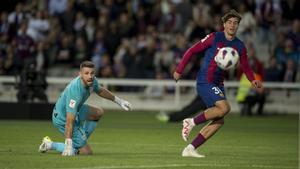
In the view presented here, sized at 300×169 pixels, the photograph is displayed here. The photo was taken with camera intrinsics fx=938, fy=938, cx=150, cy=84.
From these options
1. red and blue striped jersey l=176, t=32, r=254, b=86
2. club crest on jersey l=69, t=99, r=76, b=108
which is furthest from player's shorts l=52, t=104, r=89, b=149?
red and blue striped jersey l=176, t=32, r=254, b=86

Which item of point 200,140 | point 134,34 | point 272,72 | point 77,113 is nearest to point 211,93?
point 200,140

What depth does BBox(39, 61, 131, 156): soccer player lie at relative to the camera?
1416 centimetres

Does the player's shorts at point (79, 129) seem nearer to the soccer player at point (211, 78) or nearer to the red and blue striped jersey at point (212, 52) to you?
the soccer player at point (211, 78)

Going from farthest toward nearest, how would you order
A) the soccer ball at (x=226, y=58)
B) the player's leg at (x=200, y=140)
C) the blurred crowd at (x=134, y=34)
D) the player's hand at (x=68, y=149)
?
1. the blurred crowd at (x=134, y=34)
2. the player's leg at (x=200, y=140)
3. the soccer ball at (x=226, y=58)
4. the player's hand at (x=68, y=149)

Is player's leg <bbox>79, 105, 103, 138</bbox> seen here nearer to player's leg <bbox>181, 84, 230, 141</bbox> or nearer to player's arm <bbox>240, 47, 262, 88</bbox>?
player's leg <bbox>181, 84, 230, 141</bbox>

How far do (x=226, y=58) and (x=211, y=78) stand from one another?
49 centimetres

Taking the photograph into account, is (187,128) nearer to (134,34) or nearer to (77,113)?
(77,113)

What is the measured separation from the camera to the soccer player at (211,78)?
48.0 feet

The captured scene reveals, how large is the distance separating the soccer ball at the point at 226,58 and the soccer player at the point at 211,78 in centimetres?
17

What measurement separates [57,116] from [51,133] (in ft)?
17.0

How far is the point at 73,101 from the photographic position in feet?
46.6

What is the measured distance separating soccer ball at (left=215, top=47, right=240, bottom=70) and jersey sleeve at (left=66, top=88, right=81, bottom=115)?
224 centimetres

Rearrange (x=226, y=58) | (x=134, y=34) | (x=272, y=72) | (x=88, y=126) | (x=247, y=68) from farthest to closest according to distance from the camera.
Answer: (x=134, y=34) < (x=272, y=72) < (x=88, y=126) < (x=247, y=68) < (x=226, y=58)

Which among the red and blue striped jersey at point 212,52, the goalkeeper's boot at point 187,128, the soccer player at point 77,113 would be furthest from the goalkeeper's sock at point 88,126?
the red and blue striped jersey at point 212,52
